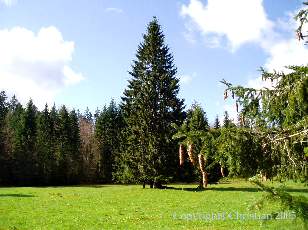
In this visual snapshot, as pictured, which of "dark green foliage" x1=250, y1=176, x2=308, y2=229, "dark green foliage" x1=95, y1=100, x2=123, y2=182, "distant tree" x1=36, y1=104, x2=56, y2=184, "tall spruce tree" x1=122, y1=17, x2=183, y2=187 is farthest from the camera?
"dark green foliage" x1=95, y1=100, x2=123, y2=182

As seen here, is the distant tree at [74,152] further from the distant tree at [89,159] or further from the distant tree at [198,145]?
the distant tree at [198,145]

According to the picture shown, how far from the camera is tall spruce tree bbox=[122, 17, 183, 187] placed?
4528 cm

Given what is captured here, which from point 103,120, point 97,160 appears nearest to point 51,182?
point 97,160

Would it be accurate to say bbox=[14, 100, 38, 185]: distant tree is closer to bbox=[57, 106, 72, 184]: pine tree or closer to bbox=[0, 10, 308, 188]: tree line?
bbox=[0, 10, 308, 188]: tree line

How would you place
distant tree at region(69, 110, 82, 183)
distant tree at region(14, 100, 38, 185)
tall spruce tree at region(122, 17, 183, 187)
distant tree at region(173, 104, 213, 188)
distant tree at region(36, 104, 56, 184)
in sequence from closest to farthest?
distant tree at region(173, 104, 213, 188) < tall spruce tree at region(122, 17, 183, 187) < distant tree at region(14, 100, 38, 185) < distant tree at region(36, 104, 56, 184) < distant tree at region(69, 110, 82, 183)

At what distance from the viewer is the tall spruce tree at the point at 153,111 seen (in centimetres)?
4528

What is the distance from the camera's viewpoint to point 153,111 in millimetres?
46969

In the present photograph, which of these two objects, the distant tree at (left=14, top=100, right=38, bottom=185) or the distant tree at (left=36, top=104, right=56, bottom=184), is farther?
the distant tree at (left=36, top=104, right=56, bottom=184)

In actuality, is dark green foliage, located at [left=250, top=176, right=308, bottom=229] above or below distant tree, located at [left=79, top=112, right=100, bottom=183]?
below

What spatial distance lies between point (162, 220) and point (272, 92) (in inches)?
614

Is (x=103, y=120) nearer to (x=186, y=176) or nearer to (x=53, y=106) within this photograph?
(x=53, y=106)

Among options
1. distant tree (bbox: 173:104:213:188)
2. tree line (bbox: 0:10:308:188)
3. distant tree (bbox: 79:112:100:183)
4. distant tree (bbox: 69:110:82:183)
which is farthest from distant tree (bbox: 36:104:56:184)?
distant tree (bbox: 173:104:213:188)

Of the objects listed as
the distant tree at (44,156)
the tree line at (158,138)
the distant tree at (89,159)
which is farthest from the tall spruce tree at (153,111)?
the distant tree at (89,159)

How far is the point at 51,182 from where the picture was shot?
7569 cm
